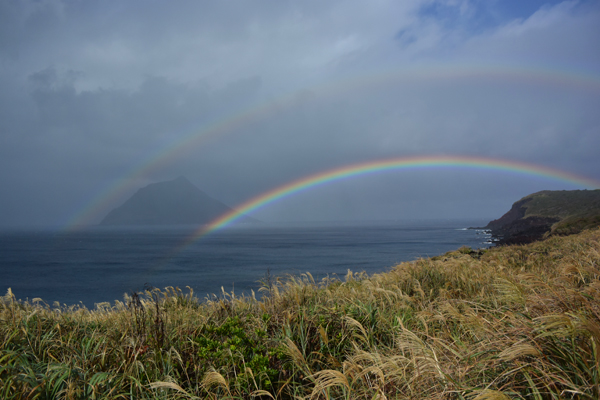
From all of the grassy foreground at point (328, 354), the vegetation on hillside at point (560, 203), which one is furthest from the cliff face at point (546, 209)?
the grassy foreground at point (328, 354)

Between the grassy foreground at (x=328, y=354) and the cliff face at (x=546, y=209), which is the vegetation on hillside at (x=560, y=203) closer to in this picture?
the cliff face at (x=546, y=209)

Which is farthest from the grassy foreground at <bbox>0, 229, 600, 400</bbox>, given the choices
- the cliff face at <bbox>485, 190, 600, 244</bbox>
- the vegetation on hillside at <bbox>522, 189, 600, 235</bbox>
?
the vegetation on hillside at <bbox>522, 189, 600, 235</bbox>

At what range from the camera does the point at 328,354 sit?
488cm

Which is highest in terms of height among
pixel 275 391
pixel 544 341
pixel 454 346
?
pixel 544 341

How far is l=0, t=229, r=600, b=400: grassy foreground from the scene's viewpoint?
3125 mm

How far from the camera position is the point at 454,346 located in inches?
156

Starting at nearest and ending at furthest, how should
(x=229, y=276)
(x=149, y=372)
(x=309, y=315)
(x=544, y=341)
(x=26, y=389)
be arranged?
(x=544, y=341) → (x=26, y=389) → (x=149, y=372) → (x=309, y=315) → (x=229, y=276)

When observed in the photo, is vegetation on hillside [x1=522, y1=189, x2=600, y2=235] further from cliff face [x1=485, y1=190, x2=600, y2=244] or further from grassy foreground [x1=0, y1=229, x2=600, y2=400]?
grassy foreground [x1=0, y1=229, x2=600, y2=400]

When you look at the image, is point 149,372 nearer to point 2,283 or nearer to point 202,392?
point 202,392

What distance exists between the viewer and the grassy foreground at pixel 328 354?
123 inches

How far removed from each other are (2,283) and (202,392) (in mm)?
73258

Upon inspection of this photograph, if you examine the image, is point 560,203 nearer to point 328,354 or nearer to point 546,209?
point 546,209

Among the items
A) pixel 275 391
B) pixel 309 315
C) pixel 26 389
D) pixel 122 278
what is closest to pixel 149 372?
pixel 26 389

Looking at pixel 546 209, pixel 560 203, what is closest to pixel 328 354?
pixel 546 209
